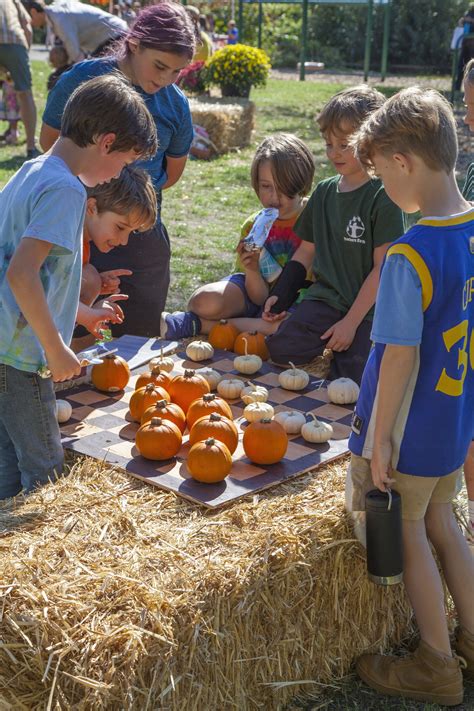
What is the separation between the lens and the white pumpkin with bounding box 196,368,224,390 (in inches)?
151

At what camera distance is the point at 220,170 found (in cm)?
1126

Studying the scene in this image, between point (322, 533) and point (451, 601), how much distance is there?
0.70 meters

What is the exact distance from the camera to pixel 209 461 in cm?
294

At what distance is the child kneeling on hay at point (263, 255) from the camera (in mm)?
4504

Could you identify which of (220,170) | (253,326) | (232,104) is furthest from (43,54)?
(253,326)

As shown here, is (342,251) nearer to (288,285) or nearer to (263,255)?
(288,285)

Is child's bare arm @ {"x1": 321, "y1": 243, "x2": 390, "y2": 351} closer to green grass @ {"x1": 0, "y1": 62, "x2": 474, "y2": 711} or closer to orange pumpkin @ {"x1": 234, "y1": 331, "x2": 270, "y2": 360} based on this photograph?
orange pumpkin @ {"x1": 234, "y1": 331, "x2": 270, "y2": 360}

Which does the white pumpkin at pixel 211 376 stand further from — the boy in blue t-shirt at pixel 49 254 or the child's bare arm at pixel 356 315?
the boy in blue t-shirt at pixel 49 254

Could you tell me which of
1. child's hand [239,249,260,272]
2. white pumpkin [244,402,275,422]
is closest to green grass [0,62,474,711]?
white pumpkin [244,402,275,422]

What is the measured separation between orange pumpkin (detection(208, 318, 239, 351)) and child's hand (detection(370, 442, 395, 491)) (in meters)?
1.97

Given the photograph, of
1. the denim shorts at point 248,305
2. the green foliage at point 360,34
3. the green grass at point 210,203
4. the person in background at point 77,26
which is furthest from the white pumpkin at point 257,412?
the green foliage at point 360,34

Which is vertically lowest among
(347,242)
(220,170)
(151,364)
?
(220,170)

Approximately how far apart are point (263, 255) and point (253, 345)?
0.69 m

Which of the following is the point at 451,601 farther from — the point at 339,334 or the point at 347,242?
the point at 347,242
